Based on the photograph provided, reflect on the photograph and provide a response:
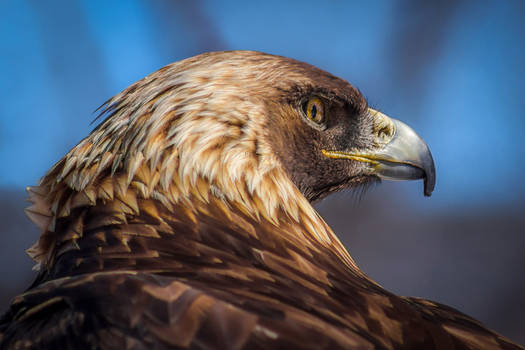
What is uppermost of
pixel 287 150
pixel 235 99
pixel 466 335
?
pixel 235 99

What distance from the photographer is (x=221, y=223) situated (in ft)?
3.28

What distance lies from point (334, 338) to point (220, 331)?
0.14 metres

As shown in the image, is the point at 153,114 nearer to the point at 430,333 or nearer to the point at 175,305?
the point at 175,305

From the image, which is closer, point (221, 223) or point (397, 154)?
point (221, 223)

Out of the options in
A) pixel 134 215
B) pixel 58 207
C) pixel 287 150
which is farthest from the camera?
pixel 287 150

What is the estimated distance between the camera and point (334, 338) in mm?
659

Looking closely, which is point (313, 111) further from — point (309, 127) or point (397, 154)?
point (397, 154)

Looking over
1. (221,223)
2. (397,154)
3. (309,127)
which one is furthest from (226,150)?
(397,154)

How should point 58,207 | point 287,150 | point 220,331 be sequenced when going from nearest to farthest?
point 220,331
point 58,207
point 287,150

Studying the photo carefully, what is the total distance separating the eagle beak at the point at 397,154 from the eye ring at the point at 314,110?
0.09m

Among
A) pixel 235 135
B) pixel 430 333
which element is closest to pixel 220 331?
pixel 430 333

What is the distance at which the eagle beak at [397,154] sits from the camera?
1.35 meters

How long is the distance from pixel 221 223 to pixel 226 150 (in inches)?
7.1

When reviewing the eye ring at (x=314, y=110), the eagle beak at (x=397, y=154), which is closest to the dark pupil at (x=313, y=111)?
the eye ring at (x=314, y=110)
